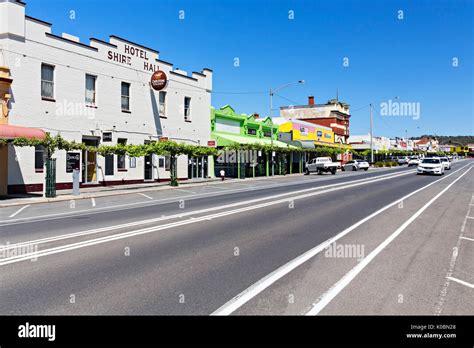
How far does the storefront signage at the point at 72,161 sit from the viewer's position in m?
22.8

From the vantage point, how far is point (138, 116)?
91.2ft

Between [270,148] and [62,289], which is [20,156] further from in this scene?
[270,148]

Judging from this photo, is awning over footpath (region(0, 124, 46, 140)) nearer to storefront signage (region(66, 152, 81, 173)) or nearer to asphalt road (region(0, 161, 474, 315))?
storefront signage (region(66, 152, 81, 173))

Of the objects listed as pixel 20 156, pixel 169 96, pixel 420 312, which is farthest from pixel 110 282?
pixel 169 96

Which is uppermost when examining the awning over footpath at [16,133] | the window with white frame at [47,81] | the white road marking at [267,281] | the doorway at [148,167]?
the window with white frame at [47,81]

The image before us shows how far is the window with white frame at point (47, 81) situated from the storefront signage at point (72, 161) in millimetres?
3369

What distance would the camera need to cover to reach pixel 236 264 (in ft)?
22.0

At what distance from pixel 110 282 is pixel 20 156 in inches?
678

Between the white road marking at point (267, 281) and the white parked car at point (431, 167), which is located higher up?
the white parked car at point (431, 167)

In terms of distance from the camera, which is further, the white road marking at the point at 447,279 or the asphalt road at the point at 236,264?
the asphalt road at the point at 236,264

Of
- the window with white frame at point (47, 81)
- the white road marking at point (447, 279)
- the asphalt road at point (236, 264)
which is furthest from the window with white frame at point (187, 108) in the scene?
the white road marking at point (447, 279)

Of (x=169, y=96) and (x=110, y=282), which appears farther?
(x=169, y=96)

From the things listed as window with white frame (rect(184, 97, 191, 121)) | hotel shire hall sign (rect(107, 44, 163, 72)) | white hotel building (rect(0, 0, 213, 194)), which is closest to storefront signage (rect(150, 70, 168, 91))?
white hotel building (rect(0, 0, 213, 194))

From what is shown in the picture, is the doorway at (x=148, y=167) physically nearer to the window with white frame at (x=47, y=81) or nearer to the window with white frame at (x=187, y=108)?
the window with white frame at (x=187, y=108)
